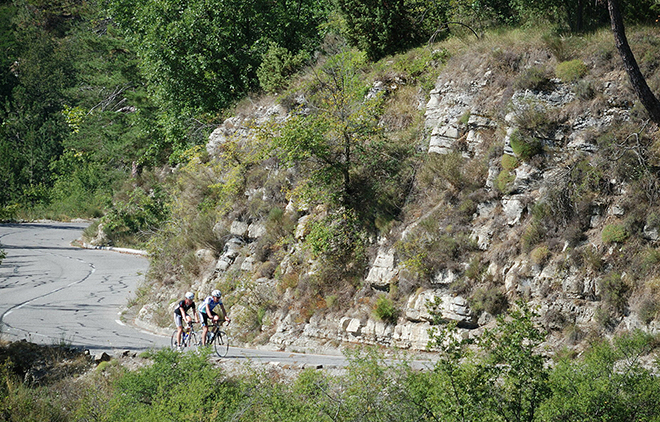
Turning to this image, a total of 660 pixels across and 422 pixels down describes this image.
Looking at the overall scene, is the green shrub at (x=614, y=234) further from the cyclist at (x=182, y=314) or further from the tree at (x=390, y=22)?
the tree at (x=390, y=22)

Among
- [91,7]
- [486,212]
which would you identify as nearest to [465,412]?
[486,212]

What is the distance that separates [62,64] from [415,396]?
6945 centimetres

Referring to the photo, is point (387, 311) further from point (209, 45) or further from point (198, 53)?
point (198, 53)

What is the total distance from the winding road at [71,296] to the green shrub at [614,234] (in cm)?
656

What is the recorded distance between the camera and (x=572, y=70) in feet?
55.0

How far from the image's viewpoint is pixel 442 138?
18766 mm

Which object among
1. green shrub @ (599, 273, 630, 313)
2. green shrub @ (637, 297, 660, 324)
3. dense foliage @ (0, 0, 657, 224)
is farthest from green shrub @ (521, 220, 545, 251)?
dense foliage @ (0, 0, 657, 224)

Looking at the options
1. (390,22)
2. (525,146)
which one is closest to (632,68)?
(525,146)

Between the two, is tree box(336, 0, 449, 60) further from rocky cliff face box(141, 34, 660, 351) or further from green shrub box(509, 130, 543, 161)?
green shrub box(509, 130, 543, 161)

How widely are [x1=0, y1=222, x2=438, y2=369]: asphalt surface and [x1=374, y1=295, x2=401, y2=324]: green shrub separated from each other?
5.31 feet

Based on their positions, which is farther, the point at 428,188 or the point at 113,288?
the point at 113,288

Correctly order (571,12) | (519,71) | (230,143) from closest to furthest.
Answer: (519,71) → (571,12) → (230,143)

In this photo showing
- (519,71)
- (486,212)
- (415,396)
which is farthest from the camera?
(519,71)

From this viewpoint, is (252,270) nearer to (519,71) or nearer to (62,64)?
(519,71)
